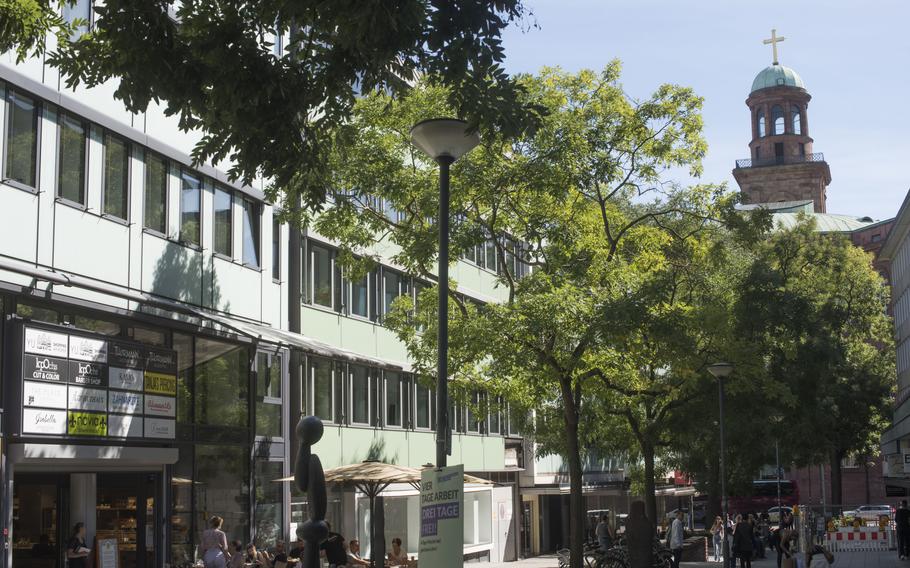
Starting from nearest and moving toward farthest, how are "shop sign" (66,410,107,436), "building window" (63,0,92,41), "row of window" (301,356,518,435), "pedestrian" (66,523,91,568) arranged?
"pedestrian" (66,523,91,568) < "shop sign" (66,410,107,436) < "building window" (63,0,92,41) < "row of window" (301,356,518,435)

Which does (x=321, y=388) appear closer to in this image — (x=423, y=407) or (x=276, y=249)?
(x=276, y=249)

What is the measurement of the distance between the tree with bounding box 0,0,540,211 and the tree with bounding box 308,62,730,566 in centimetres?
1184

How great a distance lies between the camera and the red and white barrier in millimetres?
39219

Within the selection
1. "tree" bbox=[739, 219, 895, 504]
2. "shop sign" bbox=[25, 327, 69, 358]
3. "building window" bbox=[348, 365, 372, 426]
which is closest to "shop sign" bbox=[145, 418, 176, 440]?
"shop sign" bbox=[25, 327, 69, 358]

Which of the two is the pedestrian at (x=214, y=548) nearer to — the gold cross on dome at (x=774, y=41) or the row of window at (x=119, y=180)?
the row of window at (x=119, y=180)

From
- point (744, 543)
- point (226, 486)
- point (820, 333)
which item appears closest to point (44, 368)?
point (226, 486)

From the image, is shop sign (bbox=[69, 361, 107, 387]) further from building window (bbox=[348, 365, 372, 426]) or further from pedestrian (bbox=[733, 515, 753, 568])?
pedestrian (bbox=[733, 515, 753, 568])

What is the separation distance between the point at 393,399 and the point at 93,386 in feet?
52.8

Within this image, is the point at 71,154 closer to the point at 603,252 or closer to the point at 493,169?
the point at 493,169

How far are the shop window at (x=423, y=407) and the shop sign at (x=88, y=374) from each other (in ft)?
57.2

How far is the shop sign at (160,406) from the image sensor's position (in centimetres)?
2216

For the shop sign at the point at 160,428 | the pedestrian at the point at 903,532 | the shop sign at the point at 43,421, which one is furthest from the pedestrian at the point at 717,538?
the shop sign at the point at 43,421

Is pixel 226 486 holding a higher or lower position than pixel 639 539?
higher

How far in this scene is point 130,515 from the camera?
73.9ft
